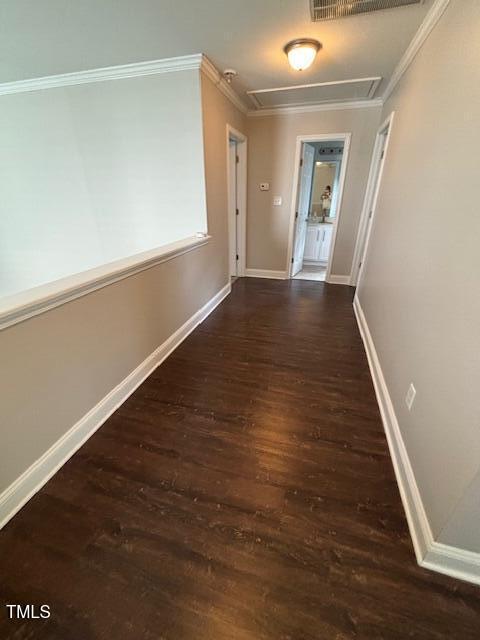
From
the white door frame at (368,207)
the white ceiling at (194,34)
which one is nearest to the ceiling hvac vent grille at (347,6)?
the white ceiling at (194,34)

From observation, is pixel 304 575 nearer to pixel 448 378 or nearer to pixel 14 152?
pixel 448 378

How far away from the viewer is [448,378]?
105 centimetres

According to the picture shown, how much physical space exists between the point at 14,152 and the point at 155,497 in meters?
4.00

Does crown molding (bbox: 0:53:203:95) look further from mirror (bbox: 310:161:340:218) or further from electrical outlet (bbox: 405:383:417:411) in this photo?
mirror (bbox: 310:161:340:218)

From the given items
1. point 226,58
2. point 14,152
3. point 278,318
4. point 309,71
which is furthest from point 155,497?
point 14,152

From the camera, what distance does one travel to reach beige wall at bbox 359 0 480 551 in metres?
0.95

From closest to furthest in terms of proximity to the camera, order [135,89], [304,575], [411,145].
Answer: [304,575] → [411,145] → [135,89]

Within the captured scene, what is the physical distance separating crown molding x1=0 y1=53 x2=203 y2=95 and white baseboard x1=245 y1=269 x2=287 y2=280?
2813 millimetres

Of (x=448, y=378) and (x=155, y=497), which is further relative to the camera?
(x=155, y=497)

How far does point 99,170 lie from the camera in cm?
295

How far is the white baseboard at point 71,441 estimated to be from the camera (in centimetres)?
122

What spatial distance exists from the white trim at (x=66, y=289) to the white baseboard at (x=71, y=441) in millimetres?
730

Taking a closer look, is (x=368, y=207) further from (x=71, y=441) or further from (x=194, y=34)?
(x=71, y=441)

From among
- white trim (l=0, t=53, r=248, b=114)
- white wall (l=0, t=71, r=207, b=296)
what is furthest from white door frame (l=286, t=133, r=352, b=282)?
white wall (l=0, t=71, r=207, b=296)
